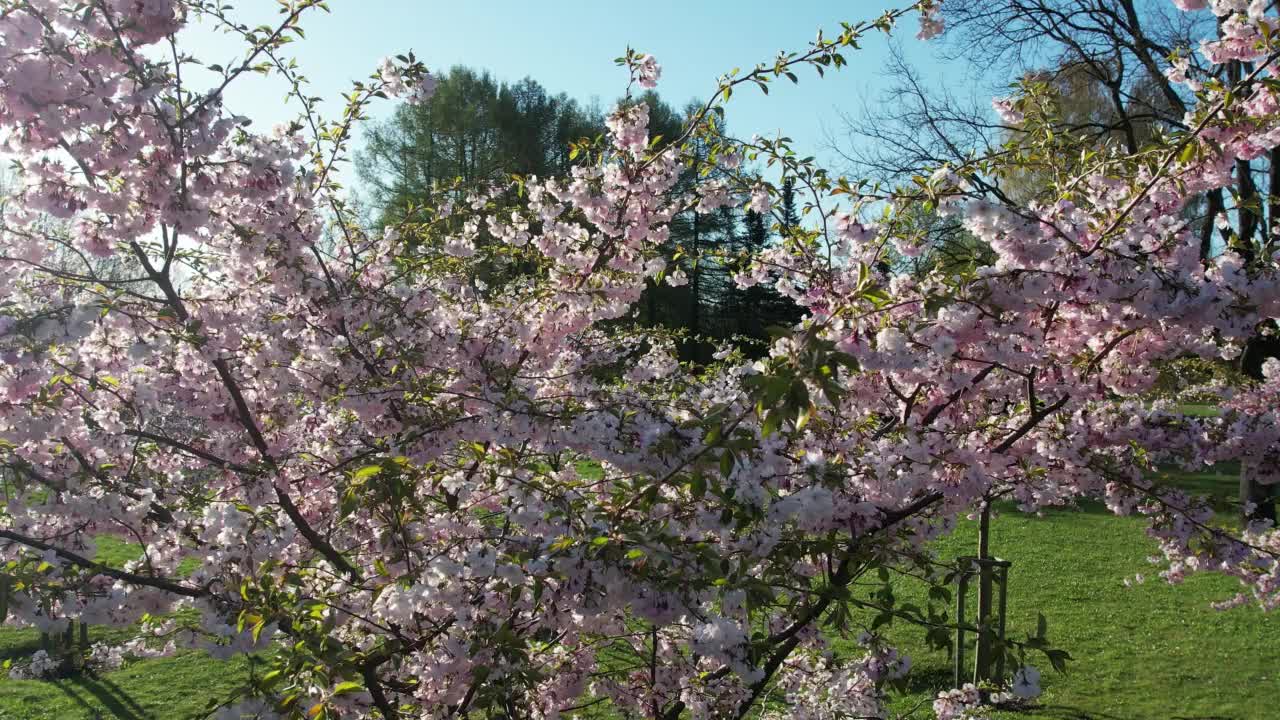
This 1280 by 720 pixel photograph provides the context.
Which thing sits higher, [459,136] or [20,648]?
[459,136]

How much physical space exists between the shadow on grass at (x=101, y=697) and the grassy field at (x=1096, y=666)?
0.04ft

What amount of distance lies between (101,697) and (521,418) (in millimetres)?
6704

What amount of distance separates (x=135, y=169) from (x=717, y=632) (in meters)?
2.57

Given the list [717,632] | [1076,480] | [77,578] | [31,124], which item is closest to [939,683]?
[1076,480]

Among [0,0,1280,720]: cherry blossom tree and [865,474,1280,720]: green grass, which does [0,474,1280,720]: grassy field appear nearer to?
[865,474,1280,720]: green grass

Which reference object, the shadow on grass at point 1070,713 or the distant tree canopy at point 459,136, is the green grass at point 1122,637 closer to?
the shadow on grass at point 1070,713

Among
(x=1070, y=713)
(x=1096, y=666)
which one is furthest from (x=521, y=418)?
(x=1096, y=666)

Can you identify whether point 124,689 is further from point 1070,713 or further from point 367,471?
point 1070,713

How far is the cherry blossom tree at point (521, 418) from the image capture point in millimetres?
2162

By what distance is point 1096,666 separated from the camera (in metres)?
7.57

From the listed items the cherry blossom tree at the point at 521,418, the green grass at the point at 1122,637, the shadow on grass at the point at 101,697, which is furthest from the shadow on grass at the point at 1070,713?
the shadow on grass at the point at 101,697

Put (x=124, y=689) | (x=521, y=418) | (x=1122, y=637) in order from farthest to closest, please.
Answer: (x=1122, y=637) < (x=124, y=689) < (x=521, y=418)

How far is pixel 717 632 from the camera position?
6.59 ft

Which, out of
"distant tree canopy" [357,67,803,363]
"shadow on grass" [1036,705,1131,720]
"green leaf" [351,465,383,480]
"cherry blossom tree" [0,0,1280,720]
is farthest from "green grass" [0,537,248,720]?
"distant tree canopy" [357,67,803,363]
